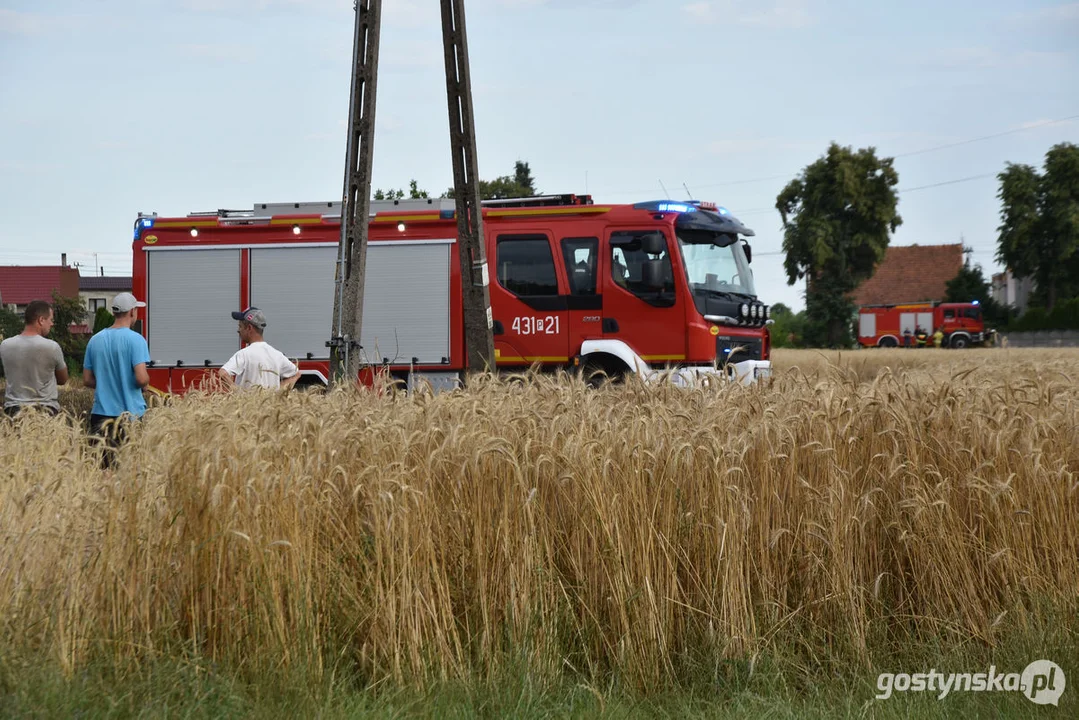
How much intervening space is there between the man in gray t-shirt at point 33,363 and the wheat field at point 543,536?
10.5 feet

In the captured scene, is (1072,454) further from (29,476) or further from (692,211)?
(692,211)

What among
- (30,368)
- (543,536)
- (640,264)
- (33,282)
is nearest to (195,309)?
(640,264)

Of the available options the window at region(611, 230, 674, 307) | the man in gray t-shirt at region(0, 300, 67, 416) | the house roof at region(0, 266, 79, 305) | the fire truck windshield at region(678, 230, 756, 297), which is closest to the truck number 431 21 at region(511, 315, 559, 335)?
the window at region(611, 230, 674, 307)

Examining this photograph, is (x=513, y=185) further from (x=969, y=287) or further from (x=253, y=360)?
(x=253, y=360)

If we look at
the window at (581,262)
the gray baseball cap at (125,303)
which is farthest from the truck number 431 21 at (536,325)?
the gray baseball cap at (125,303)

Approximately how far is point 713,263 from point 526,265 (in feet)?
7.48

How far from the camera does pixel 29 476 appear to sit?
21.2 feet

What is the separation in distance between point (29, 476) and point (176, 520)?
2.31 metres

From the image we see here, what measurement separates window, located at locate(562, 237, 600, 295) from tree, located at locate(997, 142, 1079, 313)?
180 feet

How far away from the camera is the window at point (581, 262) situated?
1376cm

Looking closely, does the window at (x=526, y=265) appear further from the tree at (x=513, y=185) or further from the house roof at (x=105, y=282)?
the house roof at (x=105, y=282)

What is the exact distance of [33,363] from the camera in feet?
29.3

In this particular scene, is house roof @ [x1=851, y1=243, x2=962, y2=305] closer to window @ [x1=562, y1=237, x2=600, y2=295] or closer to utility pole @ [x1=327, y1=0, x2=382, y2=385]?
window @ [x1=562, y1=237, x2=600, y2=295]

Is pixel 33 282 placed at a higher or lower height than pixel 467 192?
higher
